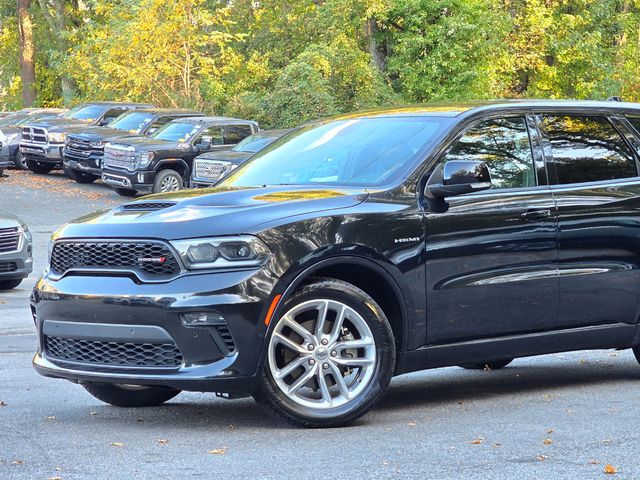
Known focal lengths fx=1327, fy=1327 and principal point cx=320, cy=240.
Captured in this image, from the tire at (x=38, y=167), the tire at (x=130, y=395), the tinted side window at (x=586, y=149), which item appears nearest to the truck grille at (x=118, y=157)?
Answer: the tire at (x=38, y=167)

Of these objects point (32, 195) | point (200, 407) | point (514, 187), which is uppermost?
point (514, 187)

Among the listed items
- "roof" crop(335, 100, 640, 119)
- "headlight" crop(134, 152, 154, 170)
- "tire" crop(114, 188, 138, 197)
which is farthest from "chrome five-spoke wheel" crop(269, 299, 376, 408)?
"tire" crop(114, 188, 138, 197)

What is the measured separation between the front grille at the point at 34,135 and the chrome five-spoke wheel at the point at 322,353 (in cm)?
3037

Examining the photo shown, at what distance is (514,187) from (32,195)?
2533 cm

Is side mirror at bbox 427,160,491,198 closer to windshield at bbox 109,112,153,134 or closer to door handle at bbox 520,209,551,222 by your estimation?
door handle at bbox 520,209,551,222

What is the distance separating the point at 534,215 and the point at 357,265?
129 centimetres

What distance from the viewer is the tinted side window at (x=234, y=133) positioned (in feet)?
97.7

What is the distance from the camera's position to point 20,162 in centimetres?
3875

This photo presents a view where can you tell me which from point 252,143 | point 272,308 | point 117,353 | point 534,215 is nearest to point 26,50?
point 252,143

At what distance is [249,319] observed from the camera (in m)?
6.45

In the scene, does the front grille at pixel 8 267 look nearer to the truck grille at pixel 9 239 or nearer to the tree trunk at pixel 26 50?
the truck grille at pixel 9 239

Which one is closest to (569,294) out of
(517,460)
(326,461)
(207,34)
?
(517,460)

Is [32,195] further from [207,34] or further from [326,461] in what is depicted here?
[326,461]

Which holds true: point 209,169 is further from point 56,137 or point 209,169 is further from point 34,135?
point 34,135
